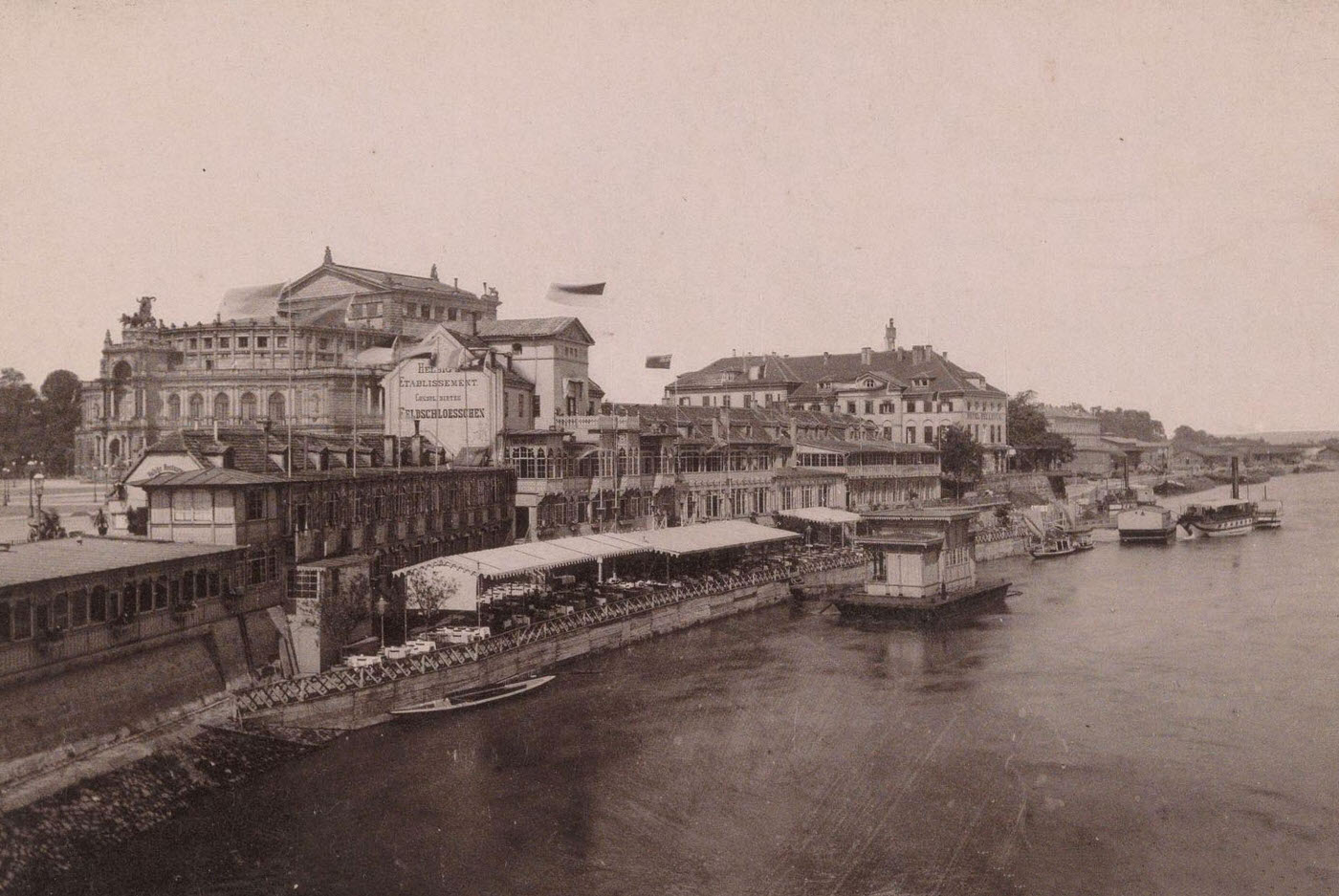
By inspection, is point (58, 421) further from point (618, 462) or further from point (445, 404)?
point (618, 462)

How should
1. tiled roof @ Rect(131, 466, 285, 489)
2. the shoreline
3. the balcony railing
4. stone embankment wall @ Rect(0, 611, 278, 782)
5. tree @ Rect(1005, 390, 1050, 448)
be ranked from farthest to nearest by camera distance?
1. tree @ Rect(1005, 390, 1050, 448)
2. tiled roof @ Rect(131, 466, 285, 489)
3. the balcony railing
4. stone embankment wall @ Rect(0, 611, 278, 782)
5. the shoreline

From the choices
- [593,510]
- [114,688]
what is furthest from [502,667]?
[593,510]

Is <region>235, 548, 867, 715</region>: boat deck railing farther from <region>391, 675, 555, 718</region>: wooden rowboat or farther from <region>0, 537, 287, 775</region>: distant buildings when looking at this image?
<region>0, 537, 287, 775</region>: distant buildings

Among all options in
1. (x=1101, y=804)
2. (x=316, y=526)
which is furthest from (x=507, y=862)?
(x=316, y=526)

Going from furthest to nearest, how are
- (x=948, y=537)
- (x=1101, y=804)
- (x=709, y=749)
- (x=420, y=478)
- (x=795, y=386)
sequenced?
(x=795, y=386) < (x=948, y=537) < (x=420, y=478) < (x=709, y=749) < (x=1101, y=804)

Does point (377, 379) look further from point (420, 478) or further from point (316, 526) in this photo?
point (316, 526)

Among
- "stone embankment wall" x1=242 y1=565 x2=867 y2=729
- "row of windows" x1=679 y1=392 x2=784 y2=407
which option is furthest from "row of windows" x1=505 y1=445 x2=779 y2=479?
"row of windows" x1=679 y1=392 x2=784 y2=407
